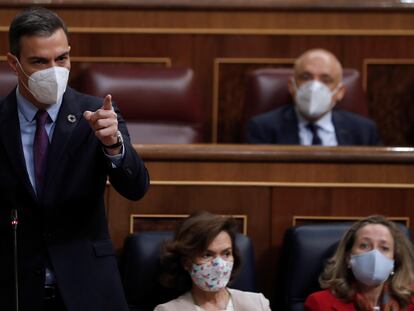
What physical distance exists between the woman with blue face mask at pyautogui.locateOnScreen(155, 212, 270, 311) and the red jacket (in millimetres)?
51

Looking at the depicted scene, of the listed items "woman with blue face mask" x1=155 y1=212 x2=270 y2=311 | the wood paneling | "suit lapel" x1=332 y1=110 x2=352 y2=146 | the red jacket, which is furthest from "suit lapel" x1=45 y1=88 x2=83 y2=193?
the wood paneling

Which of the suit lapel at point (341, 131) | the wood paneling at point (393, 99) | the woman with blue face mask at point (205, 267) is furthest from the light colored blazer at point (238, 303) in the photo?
the wood paneling at point (393, 99)

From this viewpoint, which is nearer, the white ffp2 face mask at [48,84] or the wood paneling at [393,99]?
the white ffp2 face mask at [48,84]

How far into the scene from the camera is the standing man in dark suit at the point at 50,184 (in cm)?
83

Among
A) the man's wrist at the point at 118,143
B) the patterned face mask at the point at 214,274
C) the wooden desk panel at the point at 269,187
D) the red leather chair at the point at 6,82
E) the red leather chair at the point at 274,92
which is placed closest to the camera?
the man's wrist at the point at 118,143

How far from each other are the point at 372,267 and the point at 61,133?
0.47 m

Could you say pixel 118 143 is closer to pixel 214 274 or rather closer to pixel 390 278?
pixel 214 274

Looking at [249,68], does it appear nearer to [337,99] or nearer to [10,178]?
[337,99]

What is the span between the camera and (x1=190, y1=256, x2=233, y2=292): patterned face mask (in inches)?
43.4

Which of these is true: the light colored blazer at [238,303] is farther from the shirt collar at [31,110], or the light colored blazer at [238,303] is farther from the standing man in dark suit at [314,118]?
the standing man in dark suit at [314,118]

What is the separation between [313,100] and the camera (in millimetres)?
1569

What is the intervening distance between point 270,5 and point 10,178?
1001 mm

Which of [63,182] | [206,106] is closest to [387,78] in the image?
[206,106]

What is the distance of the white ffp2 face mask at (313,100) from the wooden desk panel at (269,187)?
1.08ft
